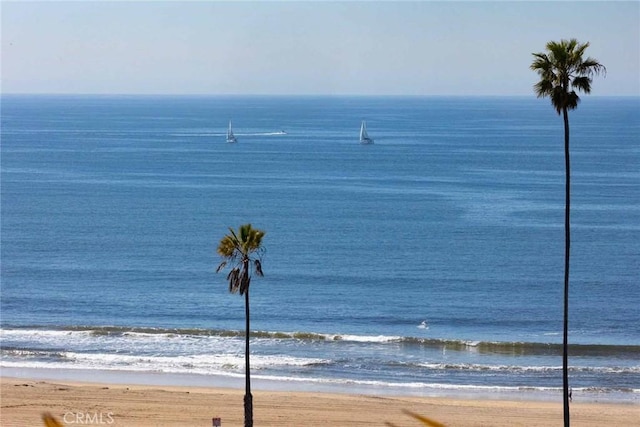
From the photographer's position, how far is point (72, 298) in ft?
194

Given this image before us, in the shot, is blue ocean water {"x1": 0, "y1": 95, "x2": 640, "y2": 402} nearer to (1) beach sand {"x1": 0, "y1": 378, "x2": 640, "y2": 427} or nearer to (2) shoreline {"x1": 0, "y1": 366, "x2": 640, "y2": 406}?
→ (2) shoreline {"x1": 0, "y1": 366, "x2": 640, "y2": 406}

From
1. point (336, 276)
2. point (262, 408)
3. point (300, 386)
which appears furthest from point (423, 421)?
point (336, 276)

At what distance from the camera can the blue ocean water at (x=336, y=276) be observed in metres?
46.2

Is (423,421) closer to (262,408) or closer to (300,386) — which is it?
(262,408)

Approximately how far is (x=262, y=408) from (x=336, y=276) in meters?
28.8

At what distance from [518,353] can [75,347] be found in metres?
21.6

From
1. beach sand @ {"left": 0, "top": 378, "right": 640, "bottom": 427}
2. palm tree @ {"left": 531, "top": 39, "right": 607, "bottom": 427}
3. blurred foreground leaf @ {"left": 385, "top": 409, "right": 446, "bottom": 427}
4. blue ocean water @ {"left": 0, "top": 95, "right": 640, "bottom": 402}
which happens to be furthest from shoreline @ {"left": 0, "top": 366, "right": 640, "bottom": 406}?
palm tree @ {"left": 531, "top": 39, "right": 607, "bottom": 427}

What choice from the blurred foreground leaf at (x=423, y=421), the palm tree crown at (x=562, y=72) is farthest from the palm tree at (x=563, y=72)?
the blurred foreground leaf at (x=423, y=421)

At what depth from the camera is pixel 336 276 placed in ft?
216

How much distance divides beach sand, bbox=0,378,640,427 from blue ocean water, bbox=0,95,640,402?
2565 mm

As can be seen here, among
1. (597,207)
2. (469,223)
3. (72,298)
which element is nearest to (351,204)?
(469,223)

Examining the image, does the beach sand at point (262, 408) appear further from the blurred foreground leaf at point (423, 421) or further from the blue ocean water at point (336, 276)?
the blue ocean water at point (336, 276)

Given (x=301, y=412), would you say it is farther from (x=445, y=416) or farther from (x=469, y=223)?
(x=469, y=223)

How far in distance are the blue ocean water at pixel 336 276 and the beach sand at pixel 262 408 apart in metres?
2.56
